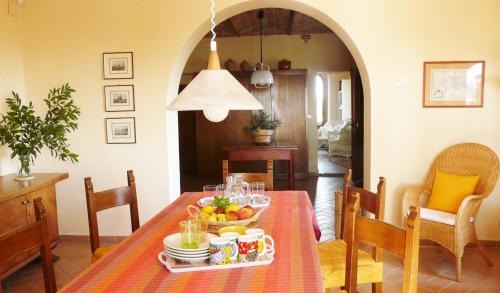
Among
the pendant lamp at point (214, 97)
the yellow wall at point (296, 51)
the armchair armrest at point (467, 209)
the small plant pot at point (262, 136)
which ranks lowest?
the armchair armrest at point (467, 209)

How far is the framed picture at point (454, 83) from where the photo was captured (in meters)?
3.83

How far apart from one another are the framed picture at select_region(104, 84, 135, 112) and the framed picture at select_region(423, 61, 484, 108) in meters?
2.88

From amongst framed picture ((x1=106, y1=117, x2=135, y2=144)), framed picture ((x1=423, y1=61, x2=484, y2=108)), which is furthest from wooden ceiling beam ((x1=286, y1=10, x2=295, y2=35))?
framed picture ((x1=106, y1=117, x2=135, y2=144))

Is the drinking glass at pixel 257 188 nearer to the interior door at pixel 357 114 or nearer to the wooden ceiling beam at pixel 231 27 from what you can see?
the interior door at pixel 357 114

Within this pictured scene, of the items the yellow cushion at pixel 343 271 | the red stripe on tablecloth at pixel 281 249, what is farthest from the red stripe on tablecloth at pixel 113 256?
the yellow cushion at pixel 343 271

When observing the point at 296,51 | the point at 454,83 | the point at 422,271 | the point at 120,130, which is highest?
the point at 296,51

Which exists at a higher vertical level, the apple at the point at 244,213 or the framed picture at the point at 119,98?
the framed picture at the point at 119,98

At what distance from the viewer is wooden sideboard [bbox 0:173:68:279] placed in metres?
3.17

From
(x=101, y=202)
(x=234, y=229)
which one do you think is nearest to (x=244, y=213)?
(x=234, y=229)

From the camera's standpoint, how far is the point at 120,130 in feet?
13.9

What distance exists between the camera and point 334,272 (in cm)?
230

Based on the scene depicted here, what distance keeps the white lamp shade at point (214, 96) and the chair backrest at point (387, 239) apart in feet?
2.27

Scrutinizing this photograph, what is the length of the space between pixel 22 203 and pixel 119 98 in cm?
138

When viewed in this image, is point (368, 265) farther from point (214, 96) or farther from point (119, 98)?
point (119, 98)
